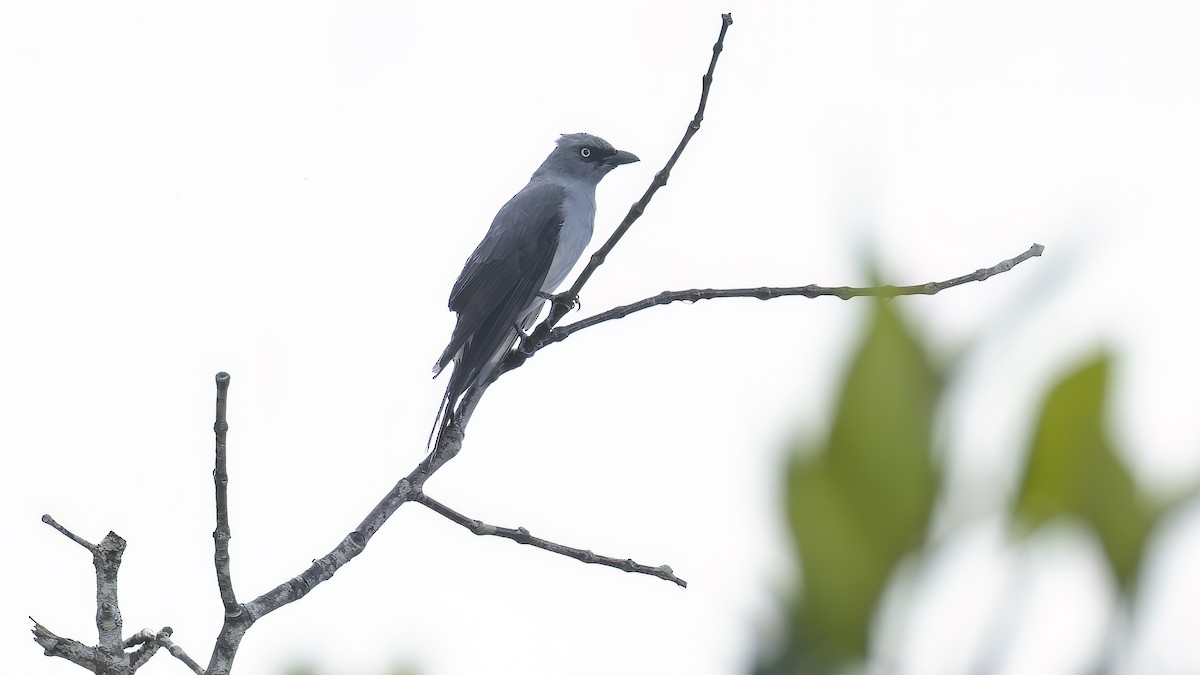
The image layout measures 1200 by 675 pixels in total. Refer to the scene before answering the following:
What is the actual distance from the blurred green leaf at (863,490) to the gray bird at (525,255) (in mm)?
4423

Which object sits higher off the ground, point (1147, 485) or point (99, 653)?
point (99, 653)

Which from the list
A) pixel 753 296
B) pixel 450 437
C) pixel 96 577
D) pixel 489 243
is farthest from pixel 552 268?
pixel 96 577

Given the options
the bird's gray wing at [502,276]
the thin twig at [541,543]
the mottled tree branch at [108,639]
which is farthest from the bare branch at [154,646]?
the bird's gray wing at [502,276]

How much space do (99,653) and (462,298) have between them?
11.8 feet

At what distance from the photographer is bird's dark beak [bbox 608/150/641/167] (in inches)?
320

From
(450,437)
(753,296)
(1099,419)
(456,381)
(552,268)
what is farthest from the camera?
(552,268)

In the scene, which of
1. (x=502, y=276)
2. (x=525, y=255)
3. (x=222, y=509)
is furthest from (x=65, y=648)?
(x=525, y=255)

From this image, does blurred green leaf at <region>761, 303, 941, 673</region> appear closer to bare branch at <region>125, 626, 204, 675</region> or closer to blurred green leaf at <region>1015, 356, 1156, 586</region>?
blurred green leaf at <region>1015, 356, 1156, 586</region>

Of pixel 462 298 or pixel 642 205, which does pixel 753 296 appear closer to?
pixel 642 205

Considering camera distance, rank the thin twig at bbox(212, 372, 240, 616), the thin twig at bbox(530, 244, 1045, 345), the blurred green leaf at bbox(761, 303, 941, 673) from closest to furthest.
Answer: the blurred green leaf at bbox(761, 303, 941, 673), the thin twig at bbox(212, 372, 240, 616), the thin twig at bbox(530, 244, 1045, 345)

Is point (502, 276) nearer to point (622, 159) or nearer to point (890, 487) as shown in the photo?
point (622, 159)

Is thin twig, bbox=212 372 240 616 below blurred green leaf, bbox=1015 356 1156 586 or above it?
above

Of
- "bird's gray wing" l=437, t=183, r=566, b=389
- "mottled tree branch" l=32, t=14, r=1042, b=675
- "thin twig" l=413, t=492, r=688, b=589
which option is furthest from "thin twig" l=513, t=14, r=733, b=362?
"bird's gray wing" l=437, t=183, r=566, b=389

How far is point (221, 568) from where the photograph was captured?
9.80ft
